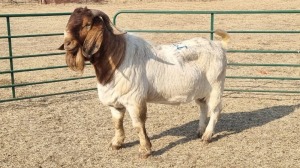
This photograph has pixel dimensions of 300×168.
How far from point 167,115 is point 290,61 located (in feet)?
17.2

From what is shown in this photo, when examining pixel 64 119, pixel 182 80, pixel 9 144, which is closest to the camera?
pixel 182 80

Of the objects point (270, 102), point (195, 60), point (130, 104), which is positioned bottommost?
point (270, 102)

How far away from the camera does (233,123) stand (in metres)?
6.32

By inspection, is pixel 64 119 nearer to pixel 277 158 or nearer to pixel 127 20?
pixel 277 158

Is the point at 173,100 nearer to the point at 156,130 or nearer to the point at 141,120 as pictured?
the point at 141,120

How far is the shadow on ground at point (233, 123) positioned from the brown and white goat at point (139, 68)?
0.34 meters

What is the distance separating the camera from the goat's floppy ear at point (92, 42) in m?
4.33

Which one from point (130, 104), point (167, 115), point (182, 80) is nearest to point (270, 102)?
point (167, 115)

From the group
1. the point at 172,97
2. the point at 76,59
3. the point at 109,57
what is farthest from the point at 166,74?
the point at 76,59

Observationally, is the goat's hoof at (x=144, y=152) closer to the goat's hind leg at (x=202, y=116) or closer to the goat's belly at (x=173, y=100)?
the goat's belly at (x=173, y=100)

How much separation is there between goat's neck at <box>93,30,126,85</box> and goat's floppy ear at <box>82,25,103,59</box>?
18 cm

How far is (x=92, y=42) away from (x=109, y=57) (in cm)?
34

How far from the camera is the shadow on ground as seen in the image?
5.70m

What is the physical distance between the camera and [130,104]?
185 inches
